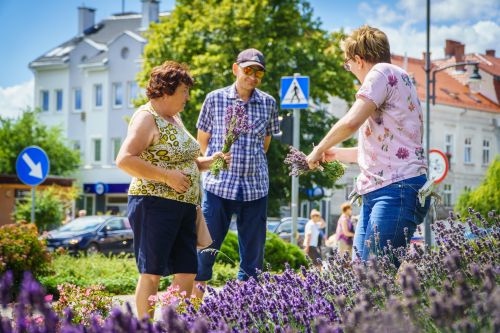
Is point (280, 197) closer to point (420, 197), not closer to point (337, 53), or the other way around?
point (337, 53)

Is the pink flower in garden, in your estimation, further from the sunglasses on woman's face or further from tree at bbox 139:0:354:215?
tree at bbox 139:0:354:215

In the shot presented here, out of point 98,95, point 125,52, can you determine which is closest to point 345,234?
point 125,52

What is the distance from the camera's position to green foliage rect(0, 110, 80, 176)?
156 ft

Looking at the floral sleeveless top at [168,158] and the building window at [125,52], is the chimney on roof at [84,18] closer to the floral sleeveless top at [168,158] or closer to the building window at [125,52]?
the building window at [125,52]

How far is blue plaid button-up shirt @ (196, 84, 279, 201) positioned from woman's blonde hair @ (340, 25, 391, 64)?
73.0 inches

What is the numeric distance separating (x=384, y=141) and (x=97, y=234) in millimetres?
23137

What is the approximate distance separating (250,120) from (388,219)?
2.17m

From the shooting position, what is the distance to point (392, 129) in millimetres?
5191

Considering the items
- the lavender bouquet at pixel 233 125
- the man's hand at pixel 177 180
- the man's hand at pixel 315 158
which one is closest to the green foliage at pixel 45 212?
the lavender bouquet at pixel 233 125

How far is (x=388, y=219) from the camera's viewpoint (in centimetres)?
514

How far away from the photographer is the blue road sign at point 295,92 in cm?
1530

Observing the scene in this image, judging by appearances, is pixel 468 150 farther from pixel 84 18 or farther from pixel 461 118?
pixel 84 18

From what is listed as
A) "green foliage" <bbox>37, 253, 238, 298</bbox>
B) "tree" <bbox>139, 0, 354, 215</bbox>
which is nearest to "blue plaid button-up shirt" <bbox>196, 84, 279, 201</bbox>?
"green foliage" <bbox>37, 253, 238, 298</bbox>

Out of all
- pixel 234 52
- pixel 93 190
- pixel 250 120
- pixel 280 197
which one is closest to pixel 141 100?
pixel 234 52
